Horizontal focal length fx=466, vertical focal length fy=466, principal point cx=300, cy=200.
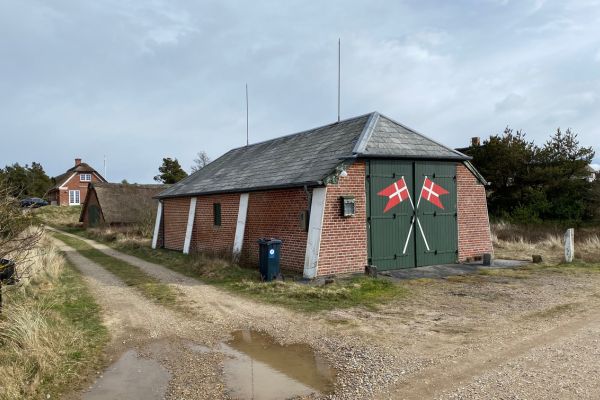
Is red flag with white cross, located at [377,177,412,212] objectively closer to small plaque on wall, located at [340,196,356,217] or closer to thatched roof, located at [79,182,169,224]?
small plaque on wall, located at [340,196,356,217]

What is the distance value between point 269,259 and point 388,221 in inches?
147

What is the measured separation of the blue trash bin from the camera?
1191 cm

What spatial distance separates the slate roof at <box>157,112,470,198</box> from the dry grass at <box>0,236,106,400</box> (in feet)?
21.2

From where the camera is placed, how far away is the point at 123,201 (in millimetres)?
37000

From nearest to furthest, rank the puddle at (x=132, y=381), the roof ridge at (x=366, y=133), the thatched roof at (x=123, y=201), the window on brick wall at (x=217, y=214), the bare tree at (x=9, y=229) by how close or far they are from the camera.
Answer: the puddle at (x=132, y=381), the bare tree at (x=9, y=229), the roof ridge at (x=366, y=133), the window on brick wall at (x=217, y=214), the thatched roof at (x=123, y=201)

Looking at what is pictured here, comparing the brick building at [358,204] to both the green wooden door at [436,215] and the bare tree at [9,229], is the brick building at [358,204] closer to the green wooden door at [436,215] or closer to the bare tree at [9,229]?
the green wooden door at [436,215]

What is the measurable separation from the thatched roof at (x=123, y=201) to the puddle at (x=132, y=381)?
2888 centimetres

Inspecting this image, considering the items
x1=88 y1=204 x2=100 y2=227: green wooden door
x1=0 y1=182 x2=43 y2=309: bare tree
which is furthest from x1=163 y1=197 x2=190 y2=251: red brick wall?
x1=88 y1=204 x2=100 y2=227: green wooden door

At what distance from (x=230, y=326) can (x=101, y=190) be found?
32.2m

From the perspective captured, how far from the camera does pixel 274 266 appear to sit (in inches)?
474

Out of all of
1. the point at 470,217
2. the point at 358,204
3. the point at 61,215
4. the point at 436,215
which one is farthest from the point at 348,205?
the point at 61,215

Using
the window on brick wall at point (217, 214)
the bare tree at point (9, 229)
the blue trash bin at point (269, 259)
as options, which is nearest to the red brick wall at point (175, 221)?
the window on brick wall at point (217, 214)

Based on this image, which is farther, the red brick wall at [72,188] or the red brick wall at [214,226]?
the red brick wall at [72,188]

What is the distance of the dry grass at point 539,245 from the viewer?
16.4 metres
